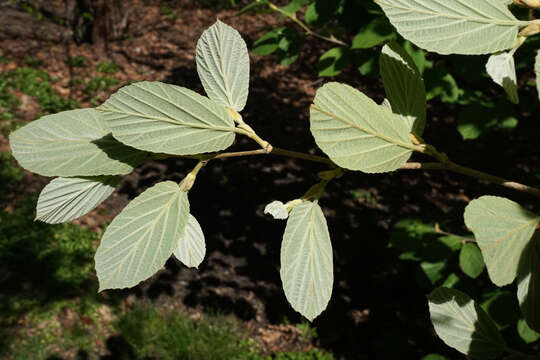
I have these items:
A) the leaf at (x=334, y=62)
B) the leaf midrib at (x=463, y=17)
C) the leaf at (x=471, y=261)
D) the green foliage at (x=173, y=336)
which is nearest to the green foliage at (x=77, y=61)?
the green foliage at (x=173, y=336)

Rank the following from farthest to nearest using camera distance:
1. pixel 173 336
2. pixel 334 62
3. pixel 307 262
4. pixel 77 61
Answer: pixel 77 61 → pixel 173 336 → pixel 334 62 → pixel 307 262

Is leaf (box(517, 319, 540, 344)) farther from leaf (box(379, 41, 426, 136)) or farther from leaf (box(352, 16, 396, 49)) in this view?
A: leaf (box(379, 41, 426, 136))

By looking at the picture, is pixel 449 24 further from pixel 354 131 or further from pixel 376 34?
pixel 376 34

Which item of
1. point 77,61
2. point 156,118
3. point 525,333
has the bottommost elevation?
point 77,61

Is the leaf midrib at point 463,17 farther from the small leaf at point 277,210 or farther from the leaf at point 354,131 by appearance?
the small leaf at point 277,210

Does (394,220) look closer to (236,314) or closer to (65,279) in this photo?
(236,314)

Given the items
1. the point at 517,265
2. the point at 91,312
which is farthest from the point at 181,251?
the point at 91,312

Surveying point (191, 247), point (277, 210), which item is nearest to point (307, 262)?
point (277, 210)
